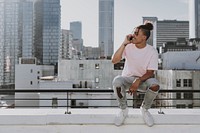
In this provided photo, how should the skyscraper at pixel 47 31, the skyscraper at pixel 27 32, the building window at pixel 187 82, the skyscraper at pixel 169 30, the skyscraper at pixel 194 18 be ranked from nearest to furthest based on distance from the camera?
the building window at pixel 187 82 → the skyscraper at pixel 27 32 → the skyscraper at pixel 47 31 → the skyscraper at pixel 194 18 → the skyscraper at pixel 169 30

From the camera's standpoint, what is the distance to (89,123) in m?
3.12

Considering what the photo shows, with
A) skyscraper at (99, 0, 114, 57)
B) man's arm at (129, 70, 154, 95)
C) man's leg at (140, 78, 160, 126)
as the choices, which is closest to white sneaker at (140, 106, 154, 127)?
man's leg at (140, 78, 160, 126)

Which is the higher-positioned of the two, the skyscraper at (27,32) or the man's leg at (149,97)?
the skyscraper at (27,32)

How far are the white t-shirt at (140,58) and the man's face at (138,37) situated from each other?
0.07 m

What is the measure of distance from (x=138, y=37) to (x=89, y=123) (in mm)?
1083

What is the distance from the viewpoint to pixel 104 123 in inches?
122

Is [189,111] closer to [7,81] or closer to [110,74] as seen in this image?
[110,74]

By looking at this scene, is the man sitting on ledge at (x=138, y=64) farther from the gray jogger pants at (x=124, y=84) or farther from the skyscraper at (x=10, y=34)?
the skyscraper at (x=10, y=34)

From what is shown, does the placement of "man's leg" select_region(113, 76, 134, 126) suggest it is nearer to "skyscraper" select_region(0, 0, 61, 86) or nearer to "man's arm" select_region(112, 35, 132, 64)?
"man's arm" select_region(112, 35, 132, 64)

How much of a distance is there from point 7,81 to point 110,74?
2542cm

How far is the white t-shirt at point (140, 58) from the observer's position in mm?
2926

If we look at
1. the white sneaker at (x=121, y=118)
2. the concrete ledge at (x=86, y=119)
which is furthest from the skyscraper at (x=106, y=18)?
the white sneaker at (x=121, y=118)

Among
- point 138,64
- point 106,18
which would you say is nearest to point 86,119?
point 138,64

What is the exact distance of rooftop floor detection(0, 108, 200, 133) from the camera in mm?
3035
